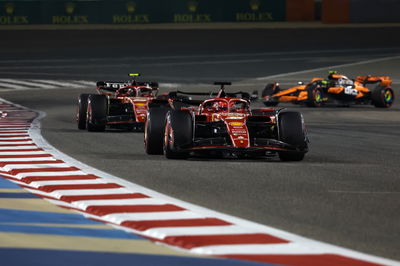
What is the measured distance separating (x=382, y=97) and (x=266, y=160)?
45.7ft

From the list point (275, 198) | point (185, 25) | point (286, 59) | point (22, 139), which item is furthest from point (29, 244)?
point (185, 25)

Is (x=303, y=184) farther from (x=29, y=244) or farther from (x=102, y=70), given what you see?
(x=102, y=70)

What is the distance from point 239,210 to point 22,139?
859 centimetres

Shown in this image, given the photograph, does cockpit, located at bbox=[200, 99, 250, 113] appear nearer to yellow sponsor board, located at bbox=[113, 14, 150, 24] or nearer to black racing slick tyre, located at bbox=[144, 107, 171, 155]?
black racing slick tyre, located at bbox=[144, 107, 171, 155]

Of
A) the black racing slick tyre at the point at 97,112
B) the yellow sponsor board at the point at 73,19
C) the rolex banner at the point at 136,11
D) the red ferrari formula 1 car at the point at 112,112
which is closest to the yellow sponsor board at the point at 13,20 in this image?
the rolex banner at the point at 136,11

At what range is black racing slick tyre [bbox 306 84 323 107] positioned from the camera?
2895 centimetres

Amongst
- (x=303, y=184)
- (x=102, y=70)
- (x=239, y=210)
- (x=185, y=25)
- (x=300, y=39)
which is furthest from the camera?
(x=185, y=25)

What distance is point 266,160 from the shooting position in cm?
1565

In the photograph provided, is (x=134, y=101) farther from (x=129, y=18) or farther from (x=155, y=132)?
(x=129, y=18)

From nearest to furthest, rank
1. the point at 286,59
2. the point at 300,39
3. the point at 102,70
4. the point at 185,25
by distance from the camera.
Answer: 1. the point at 102,70
2. the point at 286,59
3. the point at 300,39
4. the point at 185,25

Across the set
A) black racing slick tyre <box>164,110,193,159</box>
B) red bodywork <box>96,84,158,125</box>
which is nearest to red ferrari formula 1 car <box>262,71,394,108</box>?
red bodywork <box>96,84,158,125</box>

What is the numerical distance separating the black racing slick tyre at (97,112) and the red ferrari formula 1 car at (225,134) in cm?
447

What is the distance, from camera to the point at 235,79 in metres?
42.1

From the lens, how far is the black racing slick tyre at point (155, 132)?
53.2 feet
